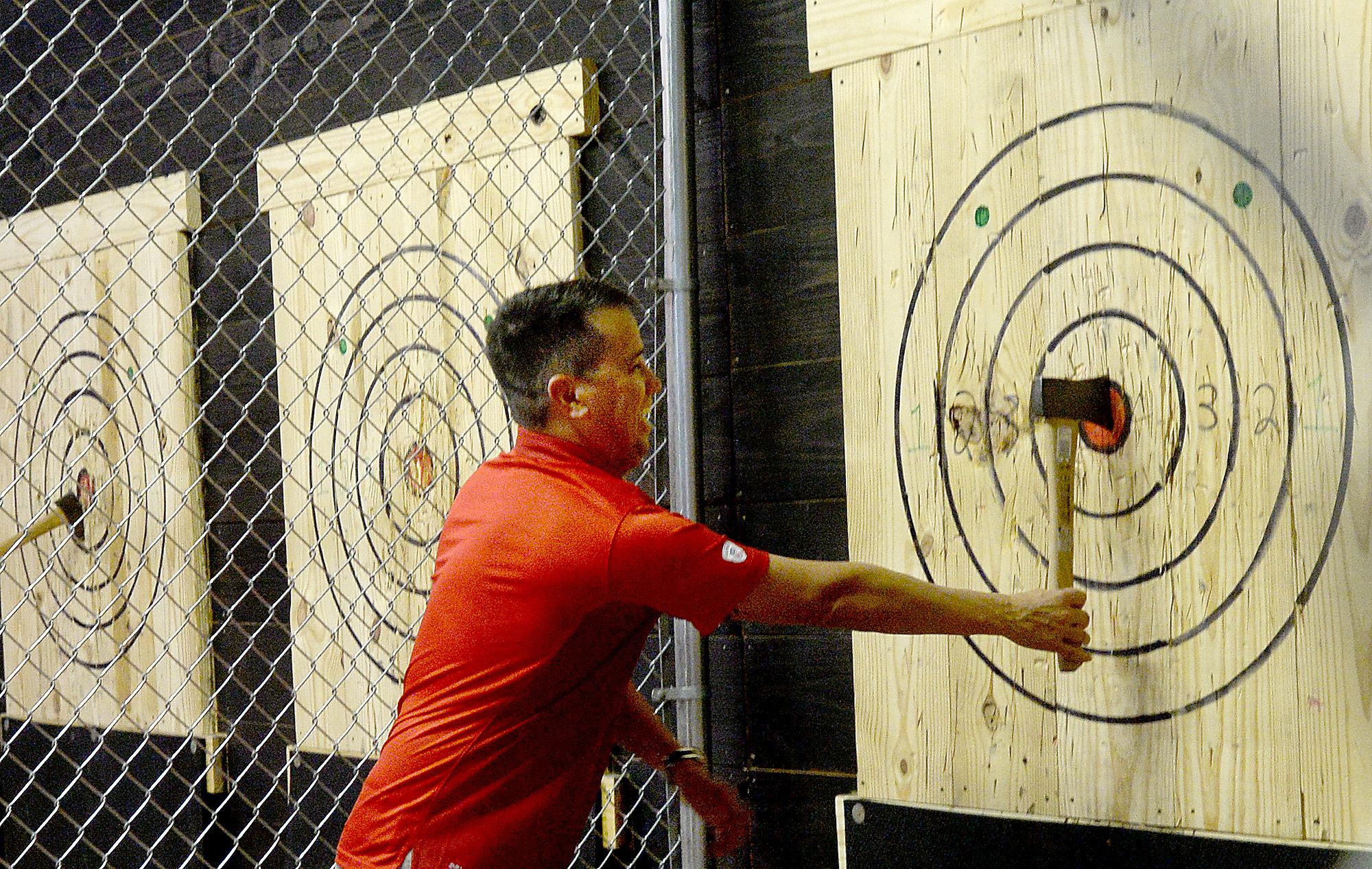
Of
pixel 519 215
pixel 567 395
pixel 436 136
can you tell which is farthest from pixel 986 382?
pixel 436 136

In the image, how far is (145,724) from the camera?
3.47m

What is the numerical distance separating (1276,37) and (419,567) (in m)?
1.97

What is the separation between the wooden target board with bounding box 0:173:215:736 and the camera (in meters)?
3.41

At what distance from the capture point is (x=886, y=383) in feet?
7.63

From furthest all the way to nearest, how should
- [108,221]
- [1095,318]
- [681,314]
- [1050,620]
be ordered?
[108,221] → [681,314] → [1095,318] → [1050,620]

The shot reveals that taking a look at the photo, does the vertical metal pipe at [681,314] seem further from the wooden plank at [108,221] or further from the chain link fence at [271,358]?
the wooden plank at [108,221]

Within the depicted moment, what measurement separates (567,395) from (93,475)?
2.32 m

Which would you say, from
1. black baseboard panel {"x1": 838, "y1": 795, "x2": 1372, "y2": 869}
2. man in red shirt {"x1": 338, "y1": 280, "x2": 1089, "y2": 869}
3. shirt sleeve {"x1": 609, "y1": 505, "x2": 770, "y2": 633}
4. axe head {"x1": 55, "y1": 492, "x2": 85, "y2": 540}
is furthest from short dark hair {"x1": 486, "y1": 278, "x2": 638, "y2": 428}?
axe head {"x1": 55, "y1": 492, "x2": 85, "y2": 540}

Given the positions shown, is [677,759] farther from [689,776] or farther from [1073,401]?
[1073,401]

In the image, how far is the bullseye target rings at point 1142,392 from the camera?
1911 mm

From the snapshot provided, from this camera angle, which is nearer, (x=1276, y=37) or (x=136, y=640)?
(x=1276, y=37)

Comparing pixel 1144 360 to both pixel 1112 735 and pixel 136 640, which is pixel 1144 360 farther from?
pixel 136 640

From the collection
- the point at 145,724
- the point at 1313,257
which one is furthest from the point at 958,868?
the point at 145,724

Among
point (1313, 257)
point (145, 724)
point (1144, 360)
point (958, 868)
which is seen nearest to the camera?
point (1313, 257)
